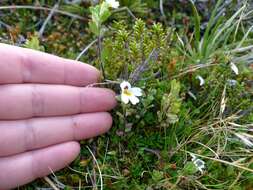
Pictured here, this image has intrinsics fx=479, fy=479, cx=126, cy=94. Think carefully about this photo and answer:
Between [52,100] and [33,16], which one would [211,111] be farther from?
[33,16]

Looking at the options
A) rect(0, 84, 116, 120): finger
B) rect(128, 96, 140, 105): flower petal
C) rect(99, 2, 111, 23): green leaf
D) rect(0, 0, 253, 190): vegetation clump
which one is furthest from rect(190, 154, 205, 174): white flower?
rect(99, 2, 111, 23): green leaf

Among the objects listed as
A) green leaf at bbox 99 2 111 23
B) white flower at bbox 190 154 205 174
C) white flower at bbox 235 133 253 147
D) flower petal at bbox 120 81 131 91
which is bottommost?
white flower at bbox 190 154 205 174

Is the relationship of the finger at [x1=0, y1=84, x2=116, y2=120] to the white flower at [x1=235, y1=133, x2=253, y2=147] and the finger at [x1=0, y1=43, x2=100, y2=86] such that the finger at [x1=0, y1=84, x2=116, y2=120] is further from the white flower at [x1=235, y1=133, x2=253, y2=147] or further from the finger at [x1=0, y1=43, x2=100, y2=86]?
the white flower at [x1=235, y1=133, x2=253, y2=147]

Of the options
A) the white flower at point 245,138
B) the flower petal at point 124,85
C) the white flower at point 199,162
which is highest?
the flower petal at point 124,85

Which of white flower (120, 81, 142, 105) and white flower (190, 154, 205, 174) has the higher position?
white flower (120, 81, 142, 105)

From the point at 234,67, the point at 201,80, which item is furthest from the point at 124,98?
the point at 234,67

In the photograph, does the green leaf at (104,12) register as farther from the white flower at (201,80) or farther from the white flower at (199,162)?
the white flower at (199,162)

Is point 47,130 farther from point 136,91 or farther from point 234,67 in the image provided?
point 234,67

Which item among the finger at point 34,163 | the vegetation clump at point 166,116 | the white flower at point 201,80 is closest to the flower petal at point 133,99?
the vegetation clump at point 166,116
